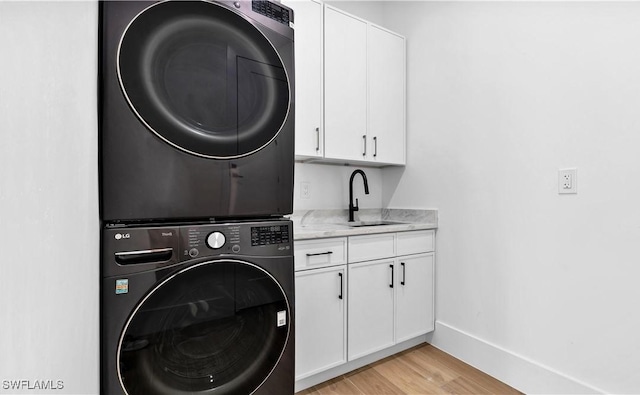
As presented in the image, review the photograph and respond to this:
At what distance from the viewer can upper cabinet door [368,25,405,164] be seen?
2148 mm

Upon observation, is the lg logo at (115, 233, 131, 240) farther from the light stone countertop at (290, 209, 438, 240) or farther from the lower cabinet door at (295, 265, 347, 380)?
the light stone countertop at (290, 209, 438, 240)

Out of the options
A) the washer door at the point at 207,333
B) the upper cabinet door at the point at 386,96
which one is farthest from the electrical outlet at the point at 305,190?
the washer door at the point at 207,333

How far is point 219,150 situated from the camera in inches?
40.1

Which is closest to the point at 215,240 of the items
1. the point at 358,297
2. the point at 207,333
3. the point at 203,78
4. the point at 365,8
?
the point at 207,333

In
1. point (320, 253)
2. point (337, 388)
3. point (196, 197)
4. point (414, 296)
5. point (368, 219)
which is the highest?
point (196, 197)

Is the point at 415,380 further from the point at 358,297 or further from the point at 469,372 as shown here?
the point at 358,297

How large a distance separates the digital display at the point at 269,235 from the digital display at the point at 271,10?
83cm

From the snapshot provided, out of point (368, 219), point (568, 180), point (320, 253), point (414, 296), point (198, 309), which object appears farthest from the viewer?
point (368, 219)

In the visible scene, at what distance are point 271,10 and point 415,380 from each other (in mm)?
1992

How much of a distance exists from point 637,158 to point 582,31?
0.66 m

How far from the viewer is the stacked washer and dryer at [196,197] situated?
2.80ft

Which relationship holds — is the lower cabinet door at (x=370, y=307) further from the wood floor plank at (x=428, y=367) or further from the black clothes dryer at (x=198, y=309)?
the black clothes dryer at (x=198, y=309)

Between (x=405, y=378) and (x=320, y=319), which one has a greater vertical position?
(x=320, y=319)

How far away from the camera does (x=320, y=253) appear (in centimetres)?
158
